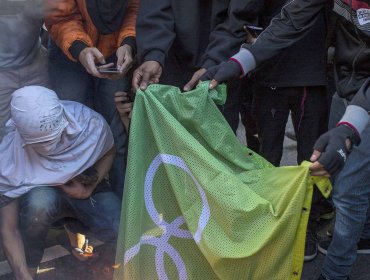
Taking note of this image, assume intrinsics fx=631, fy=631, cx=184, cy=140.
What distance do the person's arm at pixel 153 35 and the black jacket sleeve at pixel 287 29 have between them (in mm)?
444

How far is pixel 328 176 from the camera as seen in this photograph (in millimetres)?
2371

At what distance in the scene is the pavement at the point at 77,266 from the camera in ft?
11.1

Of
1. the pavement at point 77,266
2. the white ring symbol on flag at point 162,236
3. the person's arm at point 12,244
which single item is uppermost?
the white ring symbol on flag at point 162,236

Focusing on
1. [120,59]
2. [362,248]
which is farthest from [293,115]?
[120,59]

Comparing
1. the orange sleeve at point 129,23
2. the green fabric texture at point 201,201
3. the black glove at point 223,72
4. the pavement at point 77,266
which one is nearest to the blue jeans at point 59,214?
the pavement at point 77,266

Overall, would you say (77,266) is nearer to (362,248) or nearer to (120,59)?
(120,59)

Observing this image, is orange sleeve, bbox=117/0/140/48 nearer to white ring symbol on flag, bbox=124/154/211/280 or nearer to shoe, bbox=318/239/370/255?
white ring symbol on flag, bbox=124/154/211/280

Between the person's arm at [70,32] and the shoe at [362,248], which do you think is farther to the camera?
the shoe at [362,248]

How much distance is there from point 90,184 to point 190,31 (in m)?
0.95

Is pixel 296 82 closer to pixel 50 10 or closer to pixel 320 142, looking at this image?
pixel 320 142

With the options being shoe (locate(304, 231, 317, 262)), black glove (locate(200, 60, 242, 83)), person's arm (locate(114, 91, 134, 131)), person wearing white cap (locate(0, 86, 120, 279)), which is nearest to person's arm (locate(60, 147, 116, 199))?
person wearing white cap (locate(0, 86, 120, 279))

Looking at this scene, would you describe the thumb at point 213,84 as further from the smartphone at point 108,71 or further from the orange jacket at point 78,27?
the orange jacket at point 78,27

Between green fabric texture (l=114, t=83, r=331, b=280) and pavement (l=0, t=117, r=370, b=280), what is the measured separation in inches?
29.7

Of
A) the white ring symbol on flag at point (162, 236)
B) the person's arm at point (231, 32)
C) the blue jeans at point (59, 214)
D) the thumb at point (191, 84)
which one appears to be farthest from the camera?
the blue jeans at point (59, 214)
